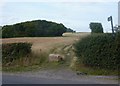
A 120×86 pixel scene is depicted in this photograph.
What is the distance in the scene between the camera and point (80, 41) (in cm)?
2022

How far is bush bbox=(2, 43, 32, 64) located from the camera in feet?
75.1

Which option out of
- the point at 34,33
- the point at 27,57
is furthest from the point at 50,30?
the point at 27,57

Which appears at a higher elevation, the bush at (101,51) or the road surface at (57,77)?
the bush at (101,51)

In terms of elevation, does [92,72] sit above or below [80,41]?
below

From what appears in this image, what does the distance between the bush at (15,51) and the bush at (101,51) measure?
4825mm

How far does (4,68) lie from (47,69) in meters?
3.05

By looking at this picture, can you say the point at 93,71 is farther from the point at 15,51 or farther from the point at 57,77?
the point at 15,51

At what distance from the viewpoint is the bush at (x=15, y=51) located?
75.1 ft

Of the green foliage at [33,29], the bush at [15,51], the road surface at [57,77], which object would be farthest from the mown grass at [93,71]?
the green foliage at [33,29]

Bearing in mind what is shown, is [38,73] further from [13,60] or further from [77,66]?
[13,60]

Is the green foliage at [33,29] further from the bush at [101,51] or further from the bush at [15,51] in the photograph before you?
the bush at [101,51]

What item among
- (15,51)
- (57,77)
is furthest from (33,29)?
(57,77)

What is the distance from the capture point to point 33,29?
3966cm

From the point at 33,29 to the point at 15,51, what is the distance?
16.8 m
